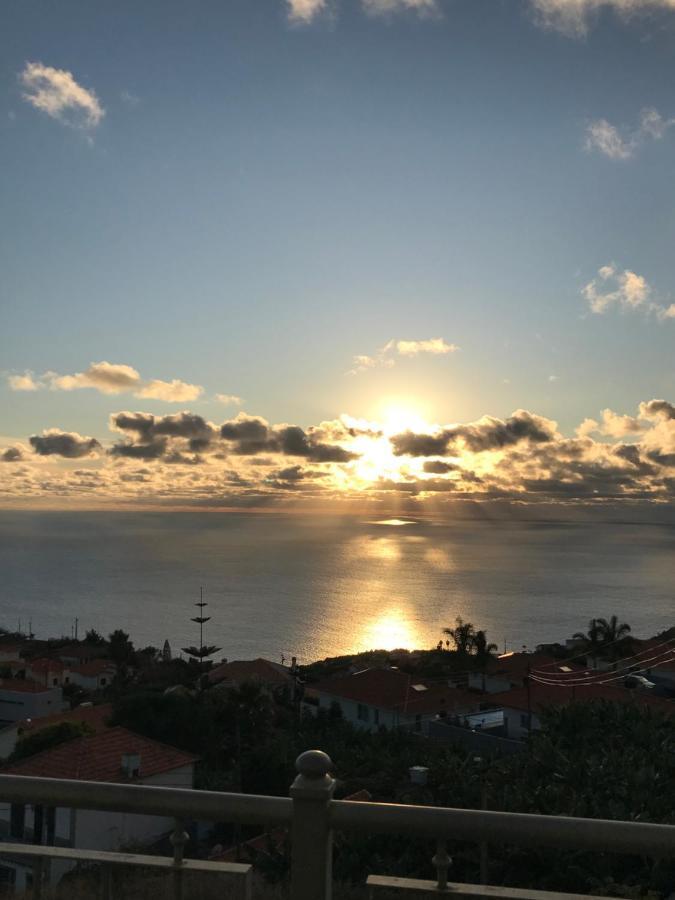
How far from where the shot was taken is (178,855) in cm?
370

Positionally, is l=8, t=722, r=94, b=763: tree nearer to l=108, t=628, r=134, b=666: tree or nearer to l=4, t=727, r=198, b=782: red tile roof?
l=4, t=727, r=198, b=782: red tile roof

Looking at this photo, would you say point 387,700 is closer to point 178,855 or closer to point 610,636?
point 610,636

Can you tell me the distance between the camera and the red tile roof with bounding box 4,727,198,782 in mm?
22734

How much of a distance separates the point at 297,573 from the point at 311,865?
573ft

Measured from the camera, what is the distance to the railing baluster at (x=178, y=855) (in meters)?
3.66


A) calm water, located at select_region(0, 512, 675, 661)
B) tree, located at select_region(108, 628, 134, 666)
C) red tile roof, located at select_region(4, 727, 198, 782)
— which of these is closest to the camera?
red tile roof, located at select_region(4, 727, 198, 782)

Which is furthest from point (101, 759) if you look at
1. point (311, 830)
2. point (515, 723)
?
point (515, 723)

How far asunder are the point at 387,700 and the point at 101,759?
23.4 metres

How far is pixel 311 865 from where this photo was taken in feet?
11.4

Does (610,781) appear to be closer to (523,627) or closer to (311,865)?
(311,865)

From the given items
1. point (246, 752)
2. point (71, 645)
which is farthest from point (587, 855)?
point (71, 645)

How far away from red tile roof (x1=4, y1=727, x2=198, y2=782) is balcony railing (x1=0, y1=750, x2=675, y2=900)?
20.3 m

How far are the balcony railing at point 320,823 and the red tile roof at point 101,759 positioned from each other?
2034 centimetres

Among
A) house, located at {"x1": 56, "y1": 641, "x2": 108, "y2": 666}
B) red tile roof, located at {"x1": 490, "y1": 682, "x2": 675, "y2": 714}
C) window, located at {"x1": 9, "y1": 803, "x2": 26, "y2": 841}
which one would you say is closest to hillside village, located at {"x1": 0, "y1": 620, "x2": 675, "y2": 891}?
window, located at {"x1": 9, "y1": 803, "x2": 26, "y2": 841}
